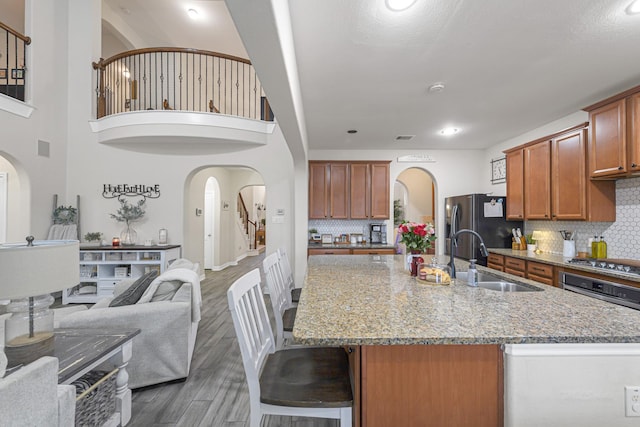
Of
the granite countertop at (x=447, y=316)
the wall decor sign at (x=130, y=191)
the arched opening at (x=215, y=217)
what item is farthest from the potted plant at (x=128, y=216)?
the granite countertop at (x=447, y=316)

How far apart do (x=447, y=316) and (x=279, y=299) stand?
1245mm

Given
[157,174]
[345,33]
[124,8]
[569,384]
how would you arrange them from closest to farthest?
[569,384] < [345,33] < [157,174] < [124,8]

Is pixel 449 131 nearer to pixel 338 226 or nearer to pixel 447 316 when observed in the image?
pixel 338 226

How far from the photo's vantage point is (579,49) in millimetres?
2240

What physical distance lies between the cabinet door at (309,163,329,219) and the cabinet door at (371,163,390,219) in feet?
2.65

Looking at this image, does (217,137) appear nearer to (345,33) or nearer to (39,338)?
(345,33)

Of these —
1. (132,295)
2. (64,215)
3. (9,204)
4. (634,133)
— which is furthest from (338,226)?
(9,204)

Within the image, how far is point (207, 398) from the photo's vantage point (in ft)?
7.10

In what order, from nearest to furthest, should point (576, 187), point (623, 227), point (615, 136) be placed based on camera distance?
point (615, 136), point (623, 227), point (576, 187)

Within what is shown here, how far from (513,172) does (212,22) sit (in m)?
6.31

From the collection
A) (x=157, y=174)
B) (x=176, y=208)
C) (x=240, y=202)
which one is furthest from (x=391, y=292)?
(x=240, y=202)

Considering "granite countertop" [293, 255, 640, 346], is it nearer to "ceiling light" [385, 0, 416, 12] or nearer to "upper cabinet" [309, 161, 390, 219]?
"ceiling light" [385, 0, 416, 12]

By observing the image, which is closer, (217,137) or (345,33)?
(345,33)

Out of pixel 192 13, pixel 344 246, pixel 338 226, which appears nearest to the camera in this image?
pixel 344 246
